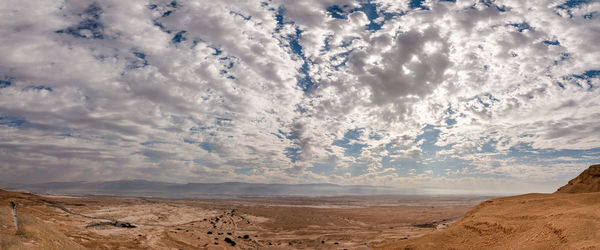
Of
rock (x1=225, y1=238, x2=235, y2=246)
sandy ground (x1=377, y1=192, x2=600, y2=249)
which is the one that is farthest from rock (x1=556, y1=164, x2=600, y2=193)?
rock (x1=225, y1=238, x2=235, y2=246)

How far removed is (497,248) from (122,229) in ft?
118

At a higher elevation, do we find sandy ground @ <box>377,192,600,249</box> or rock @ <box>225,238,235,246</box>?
sandy ground @ <box>377,192,600,249</box>

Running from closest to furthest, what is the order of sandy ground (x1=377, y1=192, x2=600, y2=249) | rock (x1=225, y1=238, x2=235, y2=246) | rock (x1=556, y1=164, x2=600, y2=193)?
sandy ground (x1=377, y1=192, x2=600, y2=249)
rock (x1=556, y1=164, x2=600, y2=193)
rock (x1=225, y1=238, x2=235, y2=246)

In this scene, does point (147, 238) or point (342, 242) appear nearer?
point (147, 238)

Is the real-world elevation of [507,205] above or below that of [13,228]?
above

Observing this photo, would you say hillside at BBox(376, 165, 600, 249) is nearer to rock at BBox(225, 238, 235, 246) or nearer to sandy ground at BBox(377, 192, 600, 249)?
sandy ground at BBox(377, 192, 600, 249)

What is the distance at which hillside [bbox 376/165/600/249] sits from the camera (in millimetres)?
7586

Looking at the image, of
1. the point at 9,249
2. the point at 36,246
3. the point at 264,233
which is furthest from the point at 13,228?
the point at 264,233

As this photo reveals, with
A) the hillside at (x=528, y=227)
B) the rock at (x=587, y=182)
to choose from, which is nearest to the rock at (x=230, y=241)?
the hillside at (x=528, y=227)

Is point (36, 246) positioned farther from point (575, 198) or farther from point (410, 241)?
point (575, 198)

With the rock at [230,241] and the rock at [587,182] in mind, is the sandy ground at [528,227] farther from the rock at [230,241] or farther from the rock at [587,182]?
the rock at [230,241]

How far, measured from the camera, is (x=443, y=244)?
11.3 metres

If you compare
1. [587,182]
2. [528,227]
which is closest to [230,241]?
[528,227]

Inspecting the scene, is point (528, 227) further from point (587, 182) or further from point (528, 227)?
point (587, 182)
